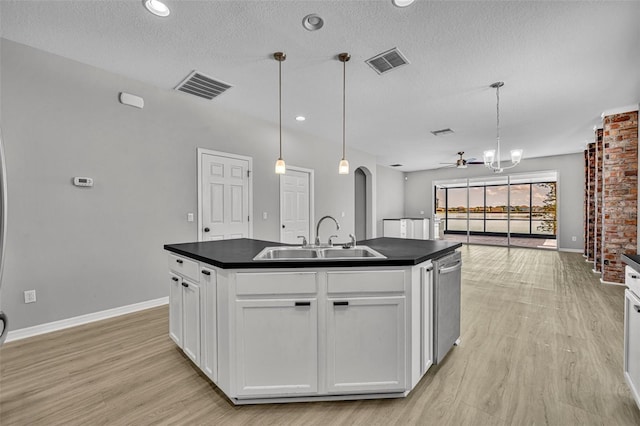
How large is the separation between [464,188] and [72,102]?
11.0 metres

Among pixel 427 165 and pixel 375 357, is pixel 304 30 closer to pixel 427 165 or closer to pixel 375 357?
pixel 375 357

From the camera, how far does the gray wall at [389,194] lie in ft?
30.9

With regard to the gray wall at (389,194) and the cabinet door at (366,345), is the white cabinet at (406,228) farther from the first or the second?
the cabinet door at (366,345)

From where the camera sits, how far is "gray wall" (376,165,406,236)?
942cm

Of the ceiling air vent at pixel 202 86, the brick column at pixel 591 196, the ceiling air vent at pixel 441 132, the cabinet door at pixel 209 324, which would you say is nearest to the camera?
the cabinet door at pixel 209 324

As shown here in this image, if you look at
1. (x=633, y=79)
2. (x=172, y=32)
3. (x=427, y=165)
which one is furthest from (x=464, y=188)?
(x=172, y=32)

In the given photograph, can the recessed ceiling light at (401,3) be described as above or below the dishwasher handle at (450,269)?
above

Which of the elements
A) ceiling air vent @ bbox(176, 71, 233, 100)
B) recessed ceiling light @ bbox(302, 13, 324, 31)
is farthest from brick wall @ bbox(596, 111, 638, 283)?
ceiling air vent @ bbox(176, 71, 233, 100)

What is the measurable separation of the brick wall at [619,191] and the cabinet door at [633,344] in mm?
3625

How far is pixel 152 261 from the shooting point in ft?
11.7

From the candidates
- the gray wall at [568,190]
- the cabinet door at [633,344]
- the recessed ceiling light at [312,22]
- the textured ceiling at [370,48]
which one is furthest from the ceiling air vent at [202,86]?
the gray wall at [568,190]

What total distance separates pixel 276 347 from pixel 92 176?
280 centimetres

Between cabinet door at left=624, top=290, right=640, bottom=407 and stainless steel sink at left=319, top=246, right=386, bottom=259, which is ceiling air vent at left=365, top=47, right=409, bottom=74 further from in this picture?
cabinet door at left=624, top=290, right=640, bottom=407

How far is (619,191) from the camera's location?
4.41 metres
